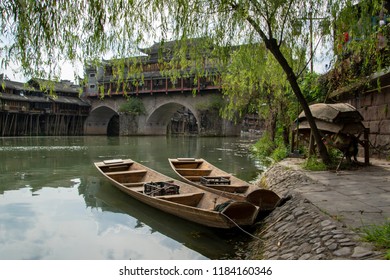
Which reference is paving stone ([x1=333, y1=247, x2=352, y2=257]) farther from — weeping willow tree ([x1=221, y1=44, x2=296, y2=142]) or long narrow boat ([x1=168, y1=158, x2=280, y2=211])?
weeping willow tree ([x1=221, y1=44, x2=296, y2=142])

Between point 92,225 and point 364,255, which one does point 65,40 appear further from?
point 364,255

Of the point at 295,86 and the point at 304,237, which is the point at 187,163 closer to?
the point at 295,86

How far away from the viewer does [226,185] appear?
20.2 feet

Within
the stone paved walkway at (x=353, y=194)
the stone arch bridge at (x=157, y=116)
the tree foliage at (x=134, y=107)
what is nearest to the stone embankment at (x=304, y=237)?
the stone paved walkway at (x=353, y=194)

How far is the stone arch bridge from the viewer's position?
34.1 meters

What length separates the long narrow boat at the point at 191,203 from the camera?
14.1 ft

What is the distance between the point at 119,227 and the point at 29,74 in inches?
100

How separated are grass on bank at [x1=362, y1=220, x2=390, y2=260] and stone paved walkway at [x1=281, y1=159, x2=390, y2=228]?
228 mm

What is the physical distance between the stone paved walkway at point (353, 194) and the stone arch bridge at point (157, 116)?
27.0 metres

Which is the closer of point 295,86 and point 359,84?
point 295,86

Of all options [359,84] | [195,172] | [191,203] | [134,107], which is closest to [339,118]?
[359,84]

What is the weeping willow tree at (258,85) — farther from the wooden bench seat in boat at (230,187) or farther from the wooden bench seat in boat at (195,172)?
the wooden bench seat in boat at (230,187)

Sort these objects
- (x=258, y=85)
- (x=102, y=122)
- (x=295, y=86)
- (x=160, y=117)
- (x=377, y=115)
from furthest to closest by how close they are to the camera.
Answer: (x=102, y=122), (x=160, y=117), (x=258, y=85), (x=377, y=115), (x=295, y=86)

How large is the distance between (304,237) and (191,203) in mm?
2251
